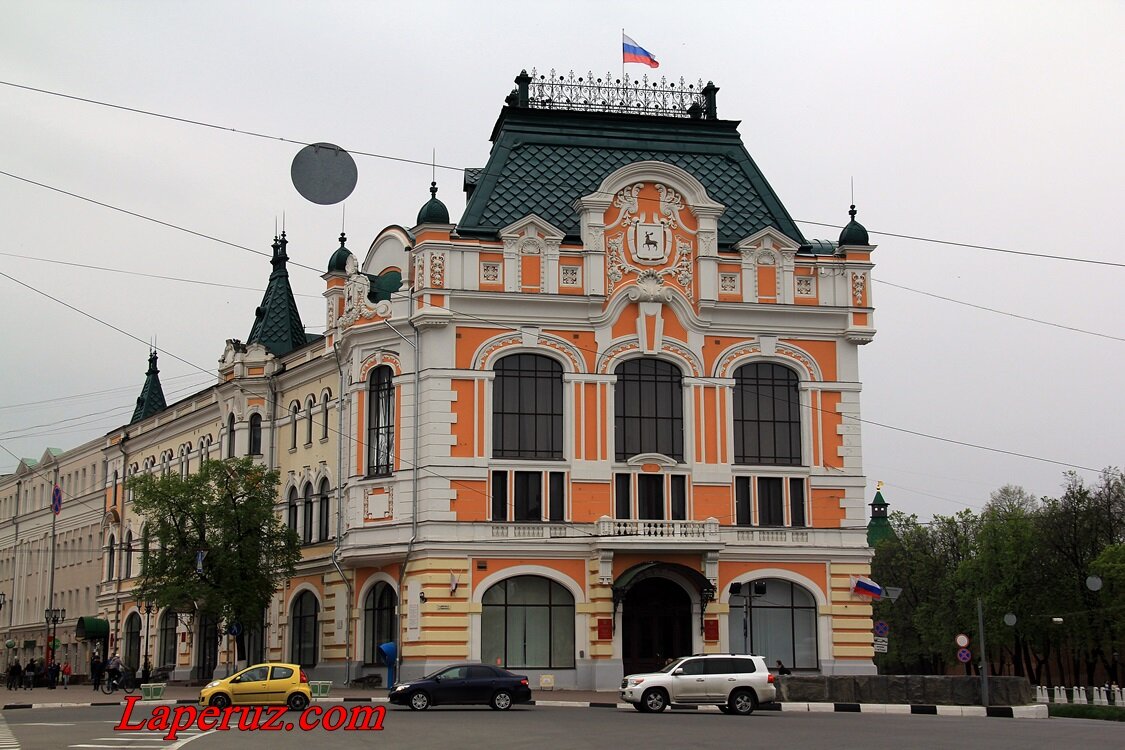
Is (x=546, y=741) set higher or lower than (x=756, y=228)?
lower

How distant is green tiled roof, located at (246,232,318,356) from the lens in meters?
69.5

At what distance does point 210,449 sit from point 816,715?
41.6 metres

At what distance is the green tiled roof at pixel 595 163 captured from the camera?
55469 millimetres

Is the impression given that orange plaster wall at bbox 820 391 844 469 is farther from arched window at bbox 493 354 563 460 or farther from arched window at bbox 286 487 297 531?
arched window at bbox 286 487 297 531

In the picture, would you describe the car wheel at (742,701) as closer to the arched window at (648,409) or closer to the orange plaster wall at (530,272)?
the arched window at (648,409)

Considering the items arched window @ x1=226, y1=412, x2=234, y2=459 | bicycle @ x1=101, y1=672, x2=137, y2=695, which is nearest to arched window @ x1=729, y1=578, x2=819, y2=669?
bicycle @ x1=101, y1=672, x2=137, y2=695

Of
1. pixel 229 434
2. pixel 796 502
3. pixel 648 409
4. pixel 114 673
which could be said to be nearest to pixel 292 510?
pixel 229 434

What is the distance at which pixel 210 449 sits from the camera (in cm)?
7181

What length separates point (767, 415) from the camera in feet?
181

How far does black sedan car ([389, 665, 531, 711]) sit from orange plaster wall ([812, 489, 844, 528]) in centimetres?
1800

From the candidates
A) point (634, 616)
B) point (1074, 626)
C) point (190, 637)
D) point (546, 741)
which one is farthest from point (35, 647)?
point (546, 741)

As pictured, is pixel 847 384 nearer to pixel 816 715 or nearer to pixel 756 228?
pixel 756 228

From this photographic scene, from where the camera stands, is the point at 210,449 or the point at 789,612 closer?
the point at 789,612

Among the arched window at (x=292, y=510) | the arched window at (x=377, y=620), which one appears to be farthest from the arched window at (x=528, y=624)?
the arched window at (x=292, y=510)
